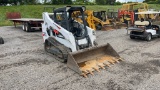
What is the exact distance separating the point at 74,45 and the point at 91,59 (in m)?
0.78

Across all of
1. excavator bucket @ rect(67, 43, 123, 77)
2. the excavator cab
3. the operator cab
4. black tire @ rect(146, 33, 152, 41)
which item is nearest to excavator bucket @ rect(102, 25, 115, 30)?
the excavator cab

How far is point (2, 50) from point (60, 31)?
345 cm

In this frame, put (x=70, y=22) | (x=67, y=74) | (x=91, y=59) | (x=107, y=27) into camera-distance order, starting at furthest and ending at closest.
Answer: (x=107, y=27), (x=70, y=22), (x=91, y=59), (x=67, y=74)

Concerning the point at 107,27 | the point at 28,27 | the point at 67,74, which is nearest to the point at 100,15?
the point at 107,27

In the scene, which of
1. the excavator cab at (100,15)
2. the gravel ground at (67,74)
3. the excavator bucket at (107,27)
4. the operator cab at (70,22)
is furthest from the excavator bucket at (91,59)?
the excavator cab at (100,15)

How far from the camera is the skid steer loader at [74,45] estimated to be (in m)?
6.24

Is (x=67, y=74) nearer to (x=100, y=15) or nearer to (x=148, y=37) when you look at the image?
(x=148, y=37)

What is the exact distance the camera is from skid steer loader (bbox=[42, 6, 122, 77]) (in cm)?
624

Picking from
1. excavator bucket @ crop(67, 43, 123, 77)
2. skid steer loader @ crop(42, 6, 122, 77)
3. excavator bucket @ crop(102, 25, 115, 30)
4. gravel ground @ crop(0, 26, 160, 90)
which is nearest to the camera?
gravel ground @ crop(0, 26, 160, 90)

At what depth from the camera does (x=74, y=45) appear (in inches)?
265

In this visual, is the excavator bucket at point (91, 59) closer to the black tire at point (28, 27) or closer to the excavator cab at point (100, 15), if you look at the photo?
the black tire at point (28, 27)

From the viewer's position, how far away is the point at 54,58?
24.2 ft

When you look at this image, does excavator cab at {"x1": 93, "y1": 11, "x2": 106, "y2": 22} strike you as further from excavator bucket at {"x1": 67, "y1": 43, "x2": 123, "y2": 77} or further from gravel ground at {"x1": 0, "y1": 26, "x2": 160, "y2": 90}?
excavator bucket at {"x1": 67, "y1": 43, "x2": 123, "y2": 77}

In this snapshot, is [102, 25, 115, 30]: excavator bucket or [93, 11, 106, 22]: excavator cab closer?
[102, 25, 115, 30]: excavator bucket
